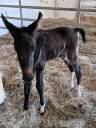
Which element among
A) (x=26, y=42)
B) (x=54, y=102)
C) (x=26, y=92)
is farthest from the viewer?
(x=54, y=102)

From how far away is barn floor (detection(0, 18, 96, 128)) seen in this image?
94.8 inches

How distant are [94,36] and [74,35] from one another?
1.77 metres

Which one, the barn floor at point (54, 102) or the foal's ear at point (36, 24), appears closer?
the foal's ear at point (36, 24)

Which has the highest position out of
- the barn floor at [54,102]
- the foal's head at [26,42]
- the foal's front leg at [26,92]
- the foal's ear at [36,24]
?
the foal's ear at [36,24]

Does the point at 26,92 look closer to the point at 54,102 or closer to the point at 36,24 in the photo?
the point at 54,102

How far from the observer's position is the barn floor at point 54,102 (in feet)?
7.90

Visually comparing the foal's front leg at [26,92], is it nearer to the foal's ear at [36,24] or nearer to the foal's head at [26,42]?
the foal's head at [26,42]

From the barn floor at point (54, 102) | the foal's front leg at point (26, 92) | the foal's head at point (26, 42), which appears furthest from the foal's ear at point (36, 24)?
the barn floor at point (54, 102)

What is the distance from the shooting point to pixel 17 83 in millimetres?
3096

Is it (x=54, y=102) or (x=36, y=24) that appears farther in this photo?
(x=54, y=102)

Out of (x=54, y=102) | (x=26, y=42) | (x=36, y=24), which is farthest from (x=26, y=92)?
(x=36, y=24)

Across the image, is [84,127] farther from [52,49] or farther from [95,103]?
[52,49]

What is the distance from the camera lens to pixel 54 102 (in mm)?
2695

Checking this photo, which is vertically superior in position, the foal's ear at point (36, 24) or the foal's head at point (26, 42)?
the foal's ear at point (36, 24)
